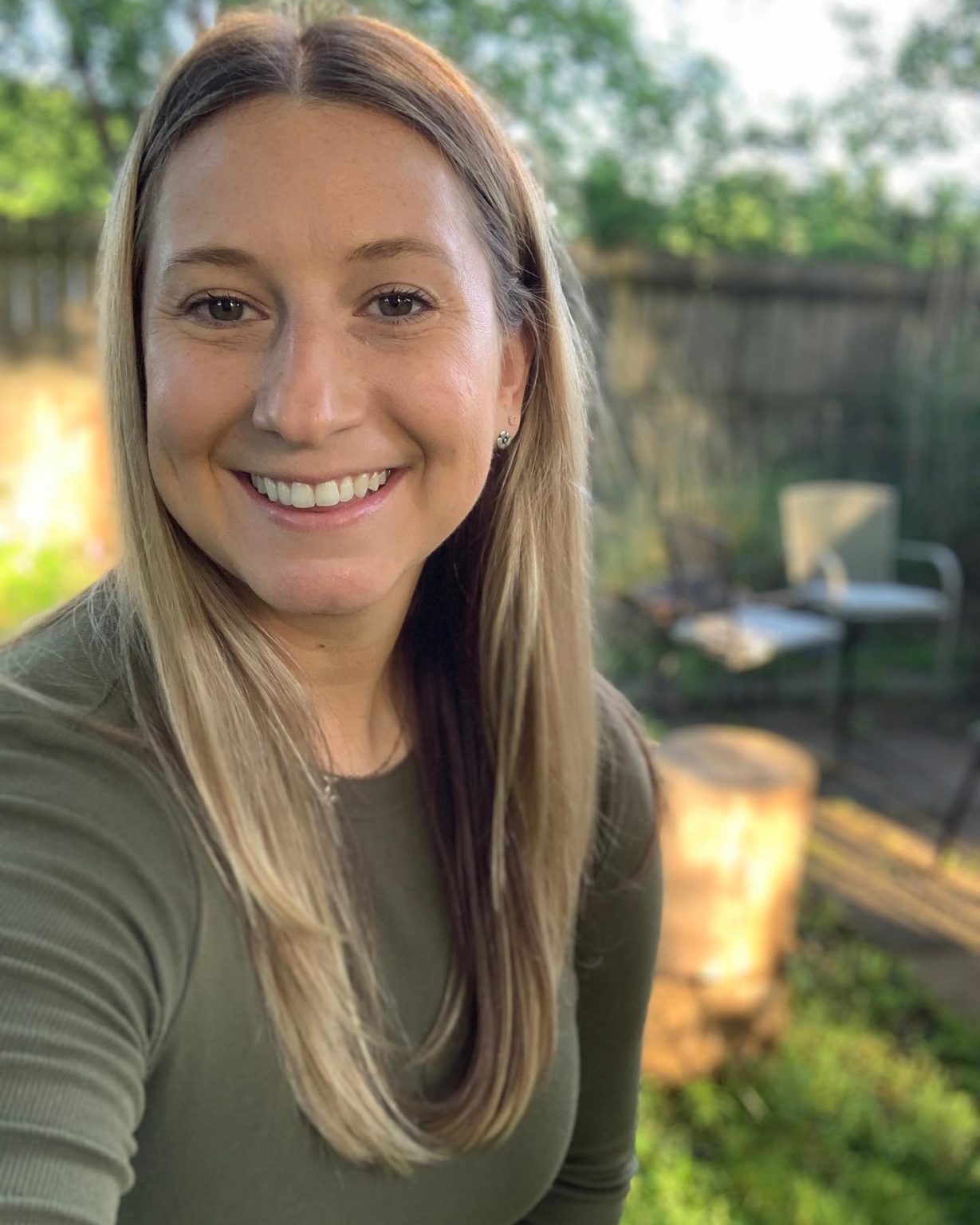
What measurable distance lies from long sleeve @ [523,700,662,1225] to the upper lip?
498 millimetres

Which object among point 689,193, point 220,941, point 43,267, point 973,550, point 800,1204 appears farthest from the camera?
point 689,193

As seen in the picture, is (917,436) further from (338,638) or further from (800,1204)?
(338,638)

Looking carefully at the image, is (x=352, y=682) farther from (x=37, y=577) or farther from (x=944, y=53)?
(x=944, y=53)

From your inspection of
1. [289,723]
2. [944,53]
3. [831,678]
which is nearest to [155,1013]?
[289,723]

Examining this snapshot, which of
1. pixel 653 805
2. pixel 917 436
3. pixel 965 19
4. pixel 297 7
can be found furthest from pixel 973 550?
pixel 297 7

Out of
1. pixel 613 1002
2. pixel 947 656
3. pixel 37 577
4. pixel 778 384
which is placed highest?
pixel 778 384

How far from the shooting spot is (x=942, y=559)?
5930mm

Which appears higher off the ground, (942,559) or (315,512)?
(315,512)

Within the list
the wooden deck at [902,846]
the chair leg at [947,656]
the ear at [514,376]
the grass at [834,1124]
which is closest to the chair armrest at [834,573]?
the chair leg at [947,656]

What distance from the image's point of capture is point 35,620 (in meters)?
1.05

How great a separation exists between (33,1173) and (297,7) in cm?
94

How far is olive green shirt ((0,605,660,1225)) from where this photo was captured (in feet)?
2.43

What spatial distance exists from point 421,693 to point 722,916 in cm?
204

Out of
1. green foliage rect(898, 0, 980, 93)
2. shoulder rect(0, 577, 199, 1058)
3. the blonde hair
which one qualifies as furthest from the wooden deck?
green foliage rect(898, 0, 980, 93)
